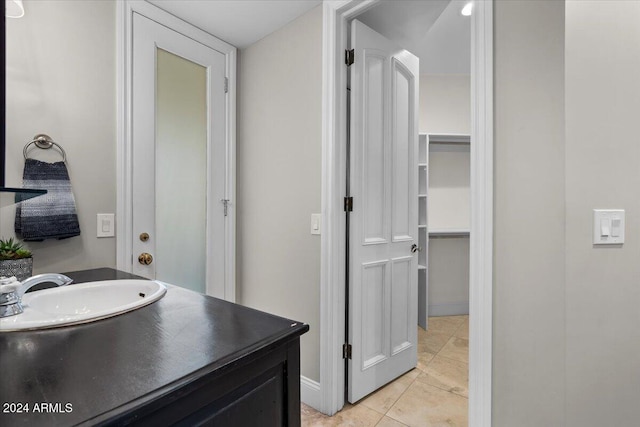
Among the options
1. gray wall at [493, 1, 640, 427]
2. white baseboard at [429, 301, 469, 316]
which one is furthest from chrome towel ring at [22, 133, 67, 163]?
white baseboard at [429, 301, 469, 316]

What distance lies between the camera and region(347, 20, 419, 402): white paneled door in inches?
71.9

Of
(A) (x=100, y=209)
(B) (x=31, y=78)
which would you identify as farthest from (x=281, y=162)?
(B) (x=31, y=78)

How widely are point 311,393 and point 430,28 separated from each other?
8.74 feet

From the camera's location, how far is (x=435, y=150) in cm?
353

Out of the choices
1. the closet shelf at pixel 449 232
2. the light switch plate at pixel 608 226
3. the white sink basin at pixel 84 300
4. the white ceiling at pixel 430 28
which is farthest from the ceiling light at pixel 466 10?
the white sink basin at pixel 84 300

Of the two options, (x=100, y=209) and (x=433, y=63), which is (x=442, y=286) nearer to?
(x=433, y=63)

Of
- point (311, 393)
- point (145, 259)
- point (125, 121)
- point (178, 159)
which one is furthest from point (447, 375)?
point (125, 121)

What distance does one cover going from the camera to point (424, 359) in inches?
95.8

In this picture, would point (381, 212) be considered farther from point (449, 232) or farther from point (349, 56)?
point (449, 232)

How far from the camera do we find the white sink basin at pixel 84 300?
0.77 metres

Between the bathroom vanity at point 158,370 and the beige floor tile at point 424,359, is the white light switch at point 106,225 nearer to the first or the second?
the bathroom vanity at point 158,370

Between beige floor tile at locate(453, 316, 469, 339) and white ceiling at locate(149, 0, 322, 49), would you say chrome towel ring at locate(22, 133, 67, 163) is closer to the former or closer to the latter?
white ceiling at locate(149, 0, 322, 49)

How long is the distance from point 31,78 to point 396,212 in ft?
6.78

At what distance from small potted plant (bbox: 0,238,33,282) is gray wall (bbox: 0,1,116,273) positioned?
9.9 inches
